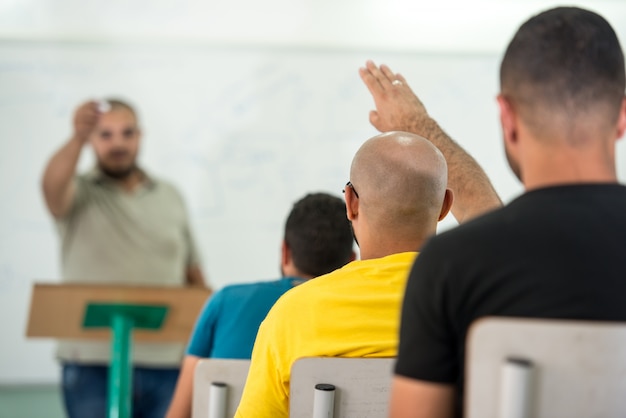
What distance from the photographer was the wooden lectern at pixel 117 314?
9.17 ft

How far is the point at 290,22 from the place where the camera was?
12.8ft

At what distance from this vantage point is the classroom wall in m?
3.78

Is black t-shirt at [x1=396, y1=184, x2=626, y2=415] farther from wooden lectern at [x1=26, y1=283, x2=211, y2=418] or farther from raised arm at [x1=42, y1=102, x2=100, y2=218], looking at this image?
raised arm at [x1=42, y1=102, x2=100, y2=218]

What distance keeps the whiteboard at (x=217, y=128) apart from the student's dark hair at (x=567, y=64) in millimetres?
2841

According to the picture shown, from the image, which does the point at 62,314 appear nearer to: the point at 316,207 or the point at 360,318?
the point at 316,207

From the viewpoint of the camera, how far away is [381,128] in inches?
69.5

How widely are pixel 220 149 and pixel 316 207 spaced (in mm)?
1880

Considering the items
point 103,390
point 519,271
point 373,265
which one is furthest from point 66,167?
point 519,271

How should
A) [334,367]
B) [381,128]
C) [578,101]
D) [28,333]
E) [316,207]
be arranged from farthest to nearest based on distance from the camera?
1. [28,333]
2. [316,207]
3. [381,128]
4. [334,367]
5. [578,101]

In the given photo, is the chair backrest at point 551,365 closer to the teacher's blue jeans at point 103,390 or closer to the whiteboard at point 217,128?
the teacher's blue jeans at point 103,390

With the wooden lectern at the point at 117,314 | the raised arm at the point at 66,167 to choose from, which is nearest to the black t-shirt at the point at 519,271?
the wooden lectern at the point at 117,314

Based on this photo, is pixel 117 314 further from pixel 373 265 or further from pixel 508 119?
pixel 508 119

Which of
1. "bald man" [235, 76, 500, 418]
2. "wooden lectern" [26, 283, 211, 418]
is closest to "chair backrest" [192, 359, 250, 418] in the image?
"bald man" [235, 76, 500, 418]

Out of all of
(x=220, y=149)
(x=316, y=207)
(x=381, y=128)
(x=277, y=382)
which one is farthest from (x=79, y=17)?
(x=277, y=382)
